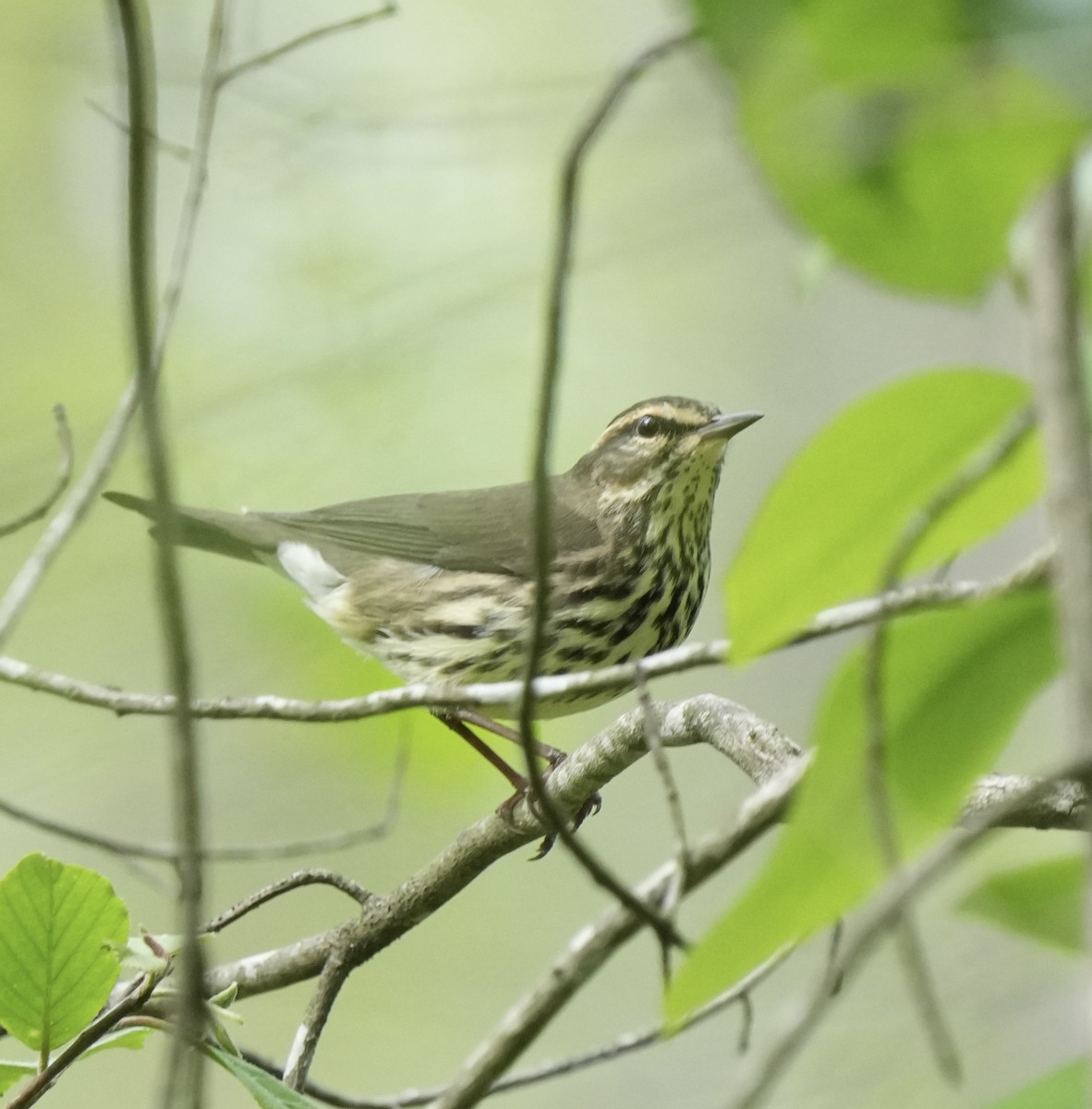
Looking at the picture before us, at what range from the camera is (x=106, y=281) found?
5320mm

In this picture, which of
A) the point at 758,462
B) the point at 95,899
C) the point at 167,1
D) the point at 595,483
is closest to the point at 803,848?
the point at 95,899

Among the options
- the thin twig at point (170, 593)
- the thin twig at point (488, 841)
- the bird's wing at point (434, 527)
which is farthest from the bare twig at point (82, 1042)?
the bird's wing at point (434, 527)

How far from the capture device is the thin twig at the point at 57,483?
2236 millimetres

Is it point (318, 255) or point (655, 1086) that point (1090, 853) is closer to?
point (655, 1086)

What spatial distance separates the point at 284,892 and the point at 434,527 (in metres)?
1.56

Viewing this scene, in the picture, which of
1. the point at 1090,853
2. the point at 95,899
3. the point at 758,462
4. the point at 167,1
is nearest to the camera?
the point at 1090,853

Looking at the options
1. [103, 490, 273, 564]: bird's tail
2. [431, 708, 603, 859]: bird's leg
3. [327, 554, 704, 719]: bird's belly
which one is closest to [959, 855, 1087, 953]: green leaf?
[431, 708, 603, 859]: bird's leg

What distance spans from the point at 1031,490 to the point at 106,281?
5.13 metres

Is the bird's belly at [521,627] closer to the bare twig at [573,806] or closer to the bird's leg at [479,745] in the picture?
the bird's leg at [479,745]

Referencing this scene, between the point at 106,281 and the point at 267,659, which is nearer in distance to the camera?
the point at 267,659

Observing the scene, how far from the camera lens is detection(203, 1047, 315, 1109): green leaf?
4.06ft

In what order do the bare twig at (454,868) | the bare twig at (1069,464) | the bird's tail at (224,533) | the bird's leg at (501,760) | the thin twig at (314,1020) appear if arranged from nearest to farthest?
the bare twig at (1069,464) < the thin twig at (314,1020) < the bare twig at (454,868) < the bird's leg at (501,760) < the bird's tail at (224,533)

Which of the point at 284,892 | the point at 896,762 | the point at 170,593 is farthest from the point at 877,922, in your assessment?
the point at 284,892

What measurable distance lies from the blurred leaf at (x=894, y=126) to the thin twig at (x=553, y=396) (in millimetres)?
63
